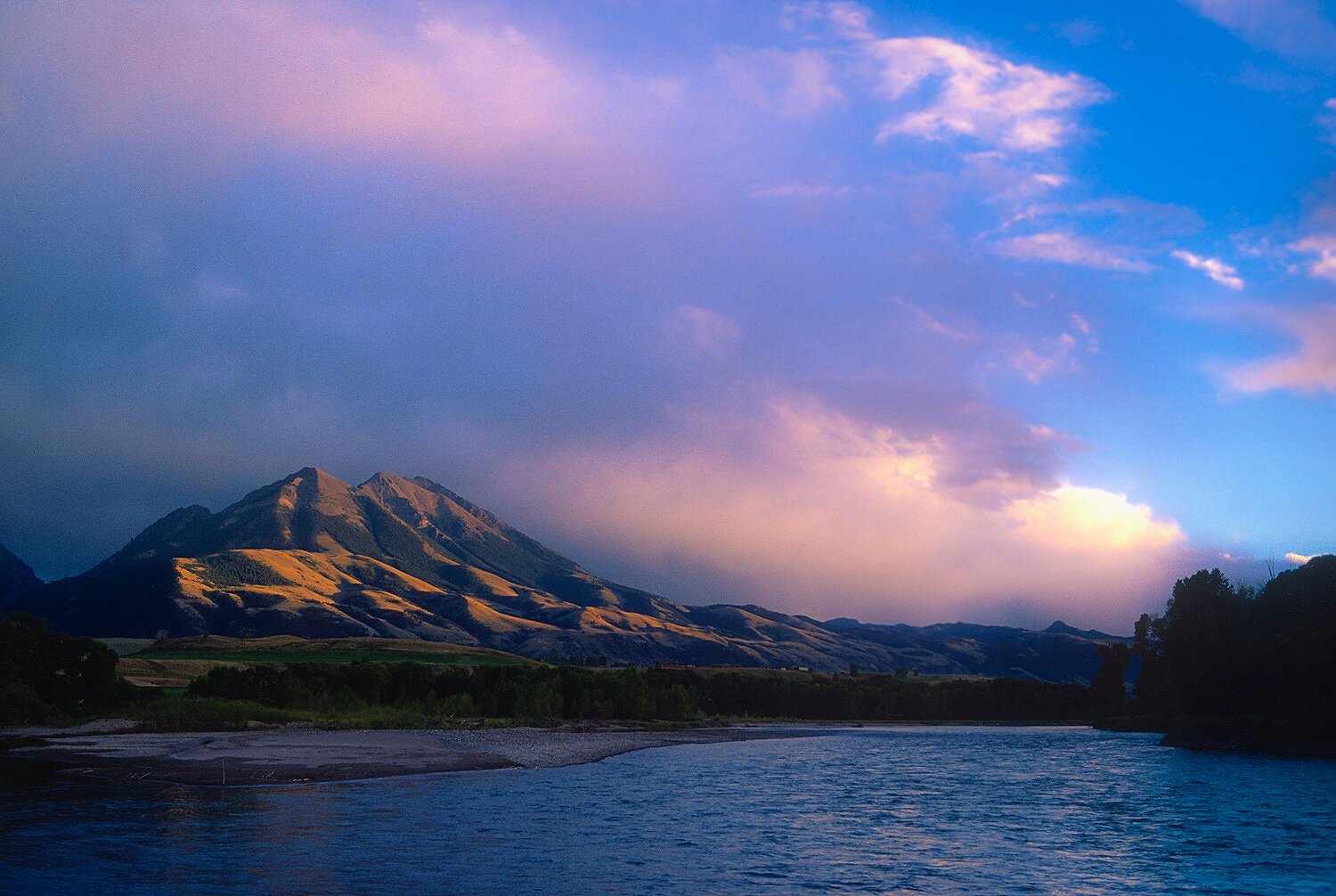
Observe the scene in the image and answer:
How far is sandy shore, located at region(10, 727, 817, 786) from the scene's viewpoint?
65750 millimetres

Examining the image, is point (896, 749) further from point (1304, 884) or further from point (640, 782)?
point (1304, 884)

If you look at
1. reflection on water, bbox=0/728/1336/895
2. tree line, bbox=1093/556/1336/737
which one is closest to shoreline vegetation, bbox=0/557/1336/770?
tree line, bbox=1093/556/1336/737

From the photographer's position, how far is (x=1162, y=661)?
193000mm

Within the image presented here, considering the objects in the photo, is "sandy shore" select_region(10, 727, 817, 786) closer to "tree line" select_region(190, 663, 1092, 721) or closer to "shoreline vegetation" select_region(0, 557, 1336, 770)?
"shoreline vegetation" select_region(0, 557, 1336, 770)

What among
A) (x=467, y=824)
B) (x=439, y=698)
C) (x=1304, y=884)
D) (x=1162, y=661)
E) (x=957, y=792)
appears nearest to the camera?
(x=1304, y=884)

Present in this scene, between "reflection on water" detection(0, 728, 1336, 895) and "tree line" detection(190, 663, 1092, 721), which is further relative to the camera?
"tree line" detection(190, 663, 1092, 721)

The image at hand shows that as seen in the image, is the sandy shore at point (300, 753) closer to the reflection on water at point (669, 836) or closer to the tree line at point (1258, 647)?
the reflection on water at point (669, 836)

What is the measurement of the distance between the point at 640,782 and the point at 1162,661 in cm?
15531

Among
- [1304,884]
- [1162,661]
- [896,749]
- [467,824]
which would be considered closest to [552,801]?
[467,824]

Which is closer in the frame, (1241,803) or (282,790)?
(282,790)

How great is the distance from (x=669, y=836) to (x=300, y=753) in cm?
4552

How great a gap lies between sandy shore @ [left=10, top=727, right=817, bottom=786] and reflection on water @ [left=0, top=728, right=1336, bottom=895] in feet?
16.1

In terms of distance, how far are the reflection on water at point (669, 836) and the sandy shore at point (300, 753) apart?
4.90 meters

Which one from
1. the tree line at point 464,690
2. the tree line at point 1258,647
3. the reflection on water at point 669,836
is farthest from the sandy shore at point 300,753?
the tree line at point 1258,647
